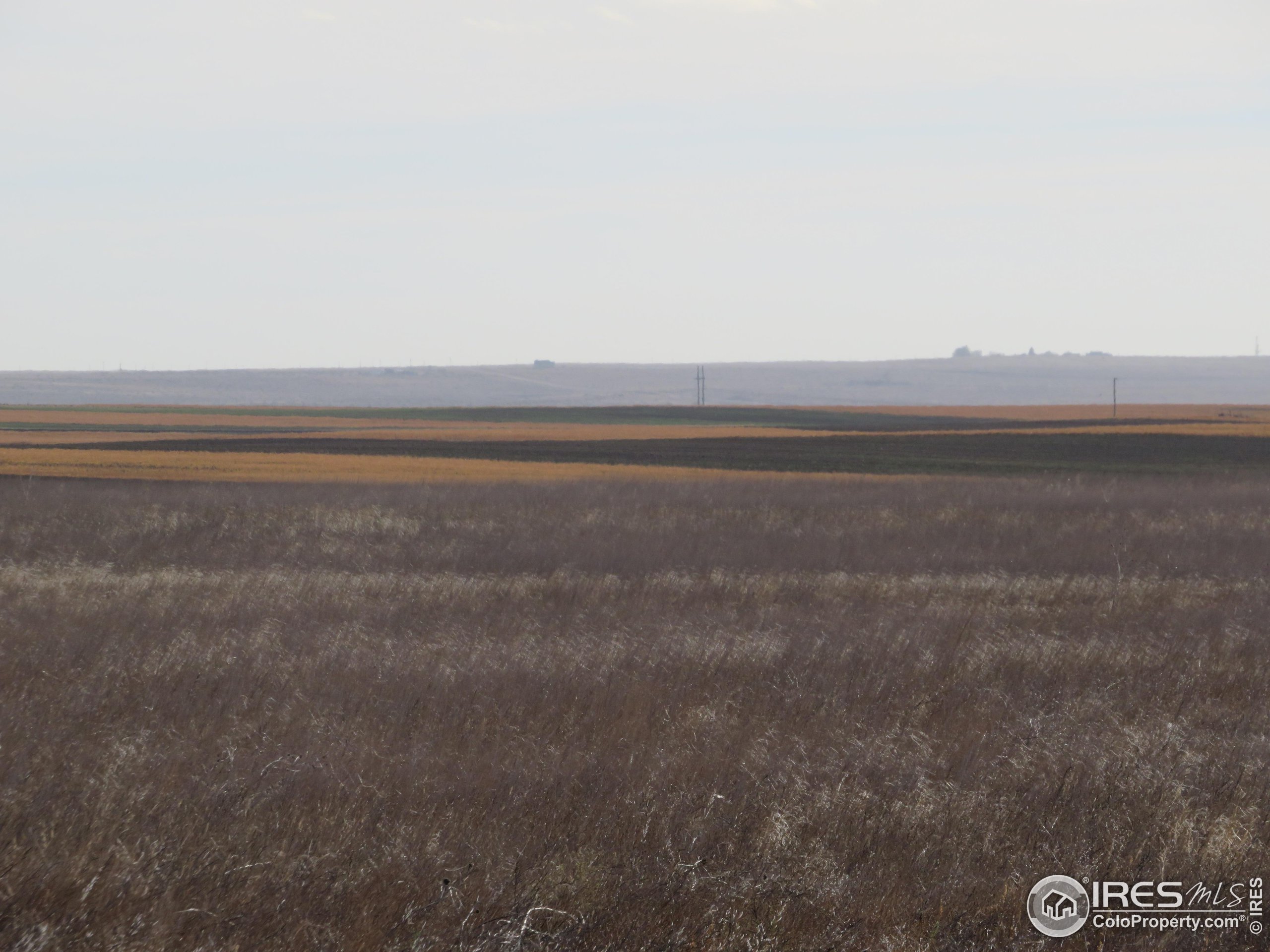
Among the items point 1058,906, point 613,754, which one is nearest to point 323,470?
point 613,754

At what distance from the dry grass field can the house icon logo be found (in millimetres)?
115

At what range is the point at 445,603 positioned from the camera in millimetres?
14930

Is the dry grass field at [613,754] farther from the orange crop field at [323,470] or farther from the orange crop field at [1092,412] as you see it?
the orange crop field at [1092,412]

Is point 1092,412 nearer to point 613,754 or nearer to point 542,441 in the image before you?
point 542,441

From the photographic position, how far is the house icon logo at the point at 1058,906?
5547 mm

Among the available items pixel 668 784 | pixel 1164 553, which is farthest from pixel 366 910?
pixel 1164 553

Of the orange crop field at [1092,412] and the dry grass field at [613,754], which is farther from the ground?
the orange crop field at [1092,412]

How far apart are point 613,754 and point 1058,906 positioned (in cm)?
323

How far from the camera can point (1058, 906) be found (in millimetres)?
5734

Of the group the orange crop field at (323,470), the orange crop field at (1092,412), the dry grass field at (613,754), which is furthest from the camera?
the orange crop field at (1092,412)

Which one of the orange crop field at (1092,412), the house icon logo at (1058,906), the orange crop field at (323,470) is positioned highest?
the orange crop field at (1092,412)

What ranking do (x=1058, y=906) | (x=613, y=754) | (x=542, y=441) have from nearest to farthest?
1. (x=1058, y=906)
2. (x=613, y=754)
3. (x=542, y=441)

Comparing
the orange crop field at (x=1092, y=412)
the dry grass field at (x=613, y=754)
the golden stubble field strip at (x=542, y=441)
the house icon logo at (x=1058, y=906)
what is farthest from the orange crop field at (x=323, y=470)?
the orange crop field at (x=1092, y=412)

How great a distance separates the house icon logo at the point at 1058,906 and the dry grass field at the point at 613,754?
0.11 meters
